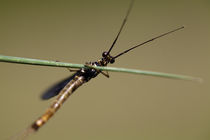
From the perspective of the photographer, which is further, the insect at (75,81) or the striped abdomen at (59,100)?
the insect at (75,81)

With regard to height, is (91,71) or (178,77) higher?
(91,71)

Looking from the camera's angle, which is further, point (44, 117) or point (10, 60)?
point (44, 117)

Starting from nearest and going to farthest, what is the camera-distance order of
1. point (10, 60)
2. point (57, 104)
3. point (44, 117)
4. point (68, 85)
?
1. point (10, 60)
2. point (44, 117)
3. point (57, 104)
4. point (68, 85)

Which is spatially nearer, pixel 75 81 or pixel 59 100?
pixel 59 100

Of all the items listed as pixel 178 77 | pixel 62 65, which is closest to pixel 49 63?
pixel 62 65

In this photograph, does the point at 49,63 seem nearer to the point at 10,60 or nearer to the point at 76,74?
the point at 10,60

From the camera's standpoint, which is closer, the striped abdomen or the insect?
the striped abdomen

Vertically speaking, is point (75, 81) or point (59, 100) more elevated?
point (75, 81)

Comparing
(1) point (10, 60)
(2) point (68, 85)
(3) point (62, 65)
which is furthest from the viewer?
(2) point (68, 85)
